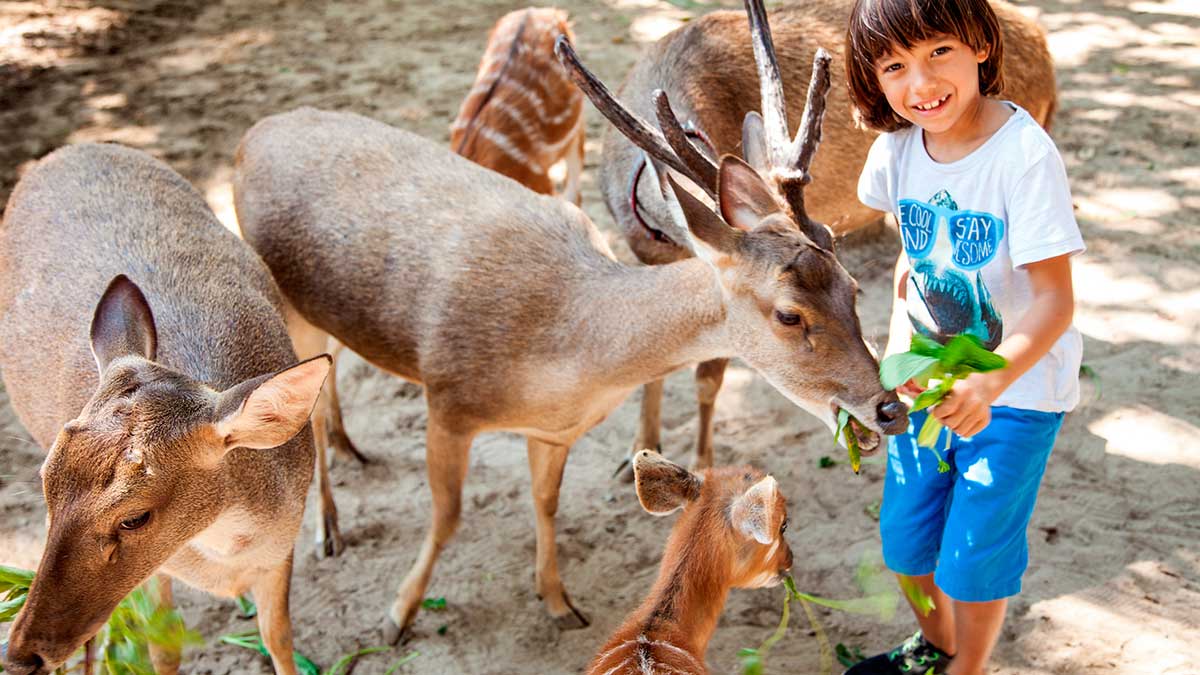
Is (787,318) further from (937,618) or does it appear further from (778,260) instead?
(937,618)

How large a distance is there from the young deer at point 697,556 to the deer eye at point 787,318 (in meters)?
0.45

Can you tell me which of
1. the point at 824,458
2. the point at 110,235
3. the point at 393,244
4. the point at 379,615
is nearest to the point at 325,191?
the point at 393,244

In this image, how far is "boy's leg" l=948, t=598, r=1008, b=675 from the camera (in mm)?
2984

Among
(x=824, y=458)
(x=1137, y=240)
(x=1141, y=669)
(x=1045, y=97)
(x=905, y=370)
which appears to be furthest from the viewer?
(x=1137, y=240)

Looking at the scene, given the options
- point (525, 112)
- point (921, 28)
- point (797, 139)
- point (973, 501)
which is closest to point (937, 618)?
point (973, 501)

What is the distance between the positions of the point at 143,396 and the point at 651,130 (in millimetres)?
1670

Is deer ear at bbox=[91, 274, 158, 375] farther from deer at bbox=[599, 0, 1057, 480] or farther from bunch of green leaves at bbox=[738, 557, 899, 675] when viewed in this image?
deer at bbox=[599, 0, 1057, 480]

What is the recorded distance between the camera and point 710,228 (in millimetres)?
3082

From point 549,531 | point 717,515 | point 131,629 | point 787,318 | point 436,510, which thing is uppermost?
point 787,318

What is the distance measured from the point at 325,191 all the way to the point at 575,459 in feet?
5.28

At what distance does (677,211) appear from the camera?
3.14 metres

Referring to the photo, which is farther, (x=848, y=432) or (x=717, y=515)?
(x=848, y=432)

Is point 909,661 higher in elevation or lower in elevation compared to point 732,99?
lower

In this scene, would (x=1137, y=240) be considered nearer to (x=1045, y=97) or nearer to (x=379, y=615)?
(x=1045, y=97)
